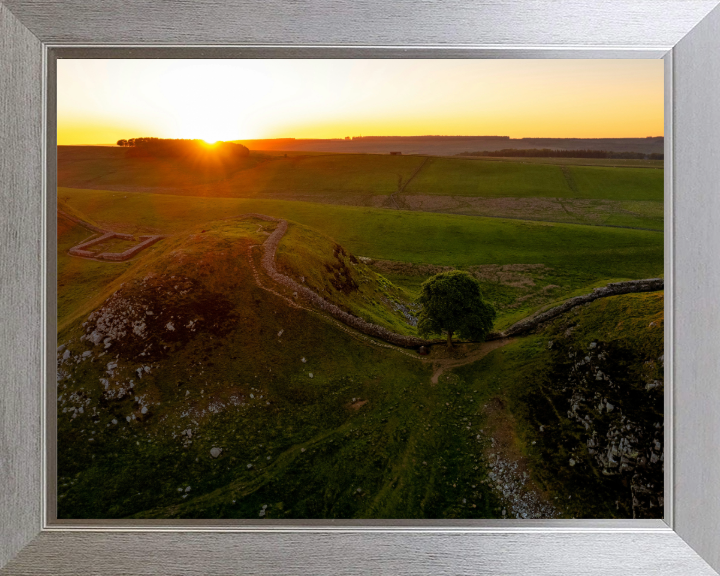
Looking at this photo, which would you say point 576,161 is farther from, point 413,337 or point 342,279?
point 342,279

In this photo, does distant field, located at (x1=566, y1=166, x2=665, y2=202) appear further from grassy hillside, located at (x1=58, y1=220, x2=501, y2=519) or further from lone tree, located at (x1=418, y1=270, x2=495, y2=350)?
grassy hillside, located at (x1=58, y1=220, x2=501, y2=519)

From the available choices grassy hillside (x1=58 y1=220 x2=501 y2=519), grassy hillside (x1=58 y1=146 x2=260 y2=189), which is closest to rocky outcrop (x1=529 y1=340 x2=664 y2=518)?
grassy hillside (x1=58 y1=220 x2=501 y2=519)

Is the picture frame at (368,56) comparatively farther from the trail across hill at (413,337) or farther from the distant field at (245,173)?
the distant field at (245,173)

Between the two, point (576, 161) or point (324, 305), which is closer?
point (576, 161)

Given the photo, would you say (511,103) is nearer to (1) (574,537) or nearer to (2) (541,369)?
(2) (541,369)

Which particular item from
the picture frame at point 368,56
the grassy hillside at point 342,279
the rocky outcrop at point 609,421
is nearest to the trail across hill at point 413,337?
the grassy hillside at point 342,279

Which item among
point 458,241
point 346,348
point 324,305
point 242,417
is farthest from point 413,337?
point 242,417
